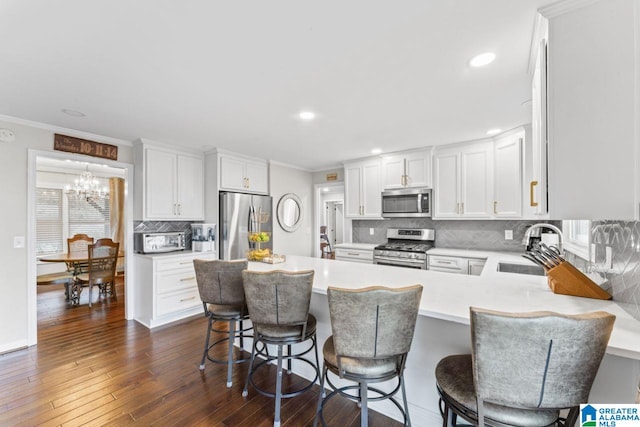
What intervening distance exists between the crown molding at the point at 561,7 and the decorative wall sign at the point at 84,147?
4257mm

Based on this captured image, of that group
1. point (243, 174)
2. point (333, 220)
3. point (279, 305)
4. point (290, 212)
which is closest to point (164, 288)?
point (243, 174)

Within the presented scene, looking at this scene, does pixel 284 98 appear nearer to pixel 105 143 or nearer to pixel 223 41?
pixel 223 41

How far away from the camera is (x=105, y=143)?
11.3ft

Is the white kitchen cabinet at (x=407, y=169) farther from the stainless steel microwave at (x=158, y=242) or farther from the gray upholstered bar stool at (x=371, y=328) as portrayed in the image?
the stainless steel microwave at (x=158, y=242)

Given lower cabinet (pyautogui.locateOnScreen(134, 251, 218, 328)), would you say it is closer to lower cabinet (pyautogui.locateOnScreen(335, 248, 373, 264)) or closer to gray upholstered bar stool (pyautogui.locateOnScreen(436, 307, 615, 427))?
lower cabinet (pyautogui.locateOnScreen(335, 248, 373, 264))

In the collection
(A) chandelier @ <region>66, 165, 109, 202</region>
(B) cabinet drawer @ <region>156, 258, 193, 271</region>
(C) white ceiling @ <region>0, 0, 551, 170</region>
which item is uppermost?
(C) white ceiling @ <region>0, 0, 551, 170</region>

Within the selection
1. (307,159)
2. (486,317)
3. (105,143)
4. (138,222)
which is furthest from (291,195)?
(486,317)

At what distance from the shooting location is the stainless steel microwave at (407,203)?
158 inches

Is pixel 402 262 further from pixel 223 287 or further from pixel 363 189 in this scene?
pixel 223 287

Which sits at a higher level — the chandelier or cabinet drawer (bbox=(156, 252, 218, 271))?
the chandelier

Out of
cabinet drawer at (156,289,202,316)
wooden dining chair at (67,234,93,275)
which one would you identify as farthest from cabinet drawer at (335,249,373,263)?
wooden dining chair at (67,234,93,275)

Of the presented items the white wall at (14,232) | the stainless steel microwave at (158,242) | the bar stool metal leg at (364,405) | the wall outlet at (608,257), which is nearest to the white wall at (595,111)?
the wall outlet at (608,257)

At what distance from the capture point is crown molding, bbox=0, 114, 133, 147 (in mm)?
2798

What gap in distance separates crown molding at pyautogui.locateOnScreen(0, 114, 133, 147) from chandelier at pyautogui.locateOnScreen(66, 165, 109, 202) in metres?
2.55
